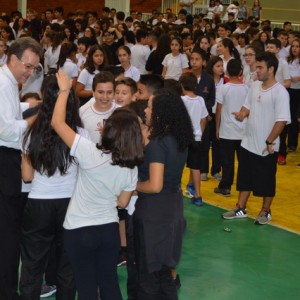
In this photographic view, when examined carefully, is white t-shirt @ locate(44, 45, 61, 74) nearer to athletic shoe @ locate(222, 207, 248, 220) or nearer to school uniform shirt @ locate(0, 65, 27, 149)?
athletic shoe @ locate(222, 207, 248, 220)

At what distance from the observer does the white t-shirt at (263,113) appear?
5863 millimetres

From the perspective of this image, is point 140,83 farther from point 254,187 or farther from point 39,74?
point 39,74

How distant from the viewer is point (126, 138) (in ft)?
10.9

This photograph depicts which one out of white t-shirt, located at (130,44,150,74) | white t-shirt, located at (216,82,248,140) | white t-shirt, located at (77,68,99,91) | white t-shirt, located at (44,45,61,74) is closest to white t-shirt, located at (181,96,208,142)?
white t-shirt, located at (216,82,248,140)

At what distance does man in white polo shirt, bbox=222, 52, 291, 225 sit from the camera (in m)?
5.89

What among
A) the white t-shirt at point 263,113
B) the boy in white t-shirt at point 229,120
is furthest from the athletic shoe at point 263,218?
the boy in white t-shirt at point 229,120

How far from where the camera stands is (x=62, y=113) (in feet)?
11.3

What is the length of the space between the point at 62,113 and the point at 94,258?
2.71 feet

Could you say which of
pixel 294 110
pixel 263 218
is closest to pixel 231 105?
pixel 263 218

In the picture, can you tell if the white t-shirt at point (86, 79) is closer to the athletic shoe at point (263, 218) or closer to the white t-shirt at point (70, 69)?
the white t-shirt at point (70, 69)

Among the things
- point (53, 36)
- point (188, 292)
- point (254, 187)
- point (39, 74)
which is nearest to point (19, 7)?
point (53, 36)

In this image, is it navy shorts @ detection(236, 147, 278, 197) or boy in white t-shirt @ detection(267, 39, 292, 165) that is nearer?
navy shorts @ detection(236, 147, 278, 197)

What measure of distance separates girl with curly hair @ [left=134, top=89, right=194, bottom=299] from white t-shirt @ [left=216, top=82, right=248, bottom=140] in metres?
3.12

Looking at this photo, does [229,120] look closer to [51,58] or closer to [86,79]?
[86,79]
